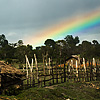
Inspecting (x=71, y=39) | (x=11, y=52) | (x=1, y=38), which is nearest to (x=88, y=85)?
(x=11, y=52)

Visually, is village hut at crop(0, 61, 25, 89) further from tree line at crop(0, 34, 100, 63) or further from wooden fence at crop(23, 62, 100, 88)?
tree line at crop(0, 34, 100, 63)

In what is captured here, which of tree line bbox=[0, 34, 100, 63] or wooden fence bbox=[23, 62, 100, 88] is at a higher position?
tree line bbox=[0, 34, 100, 63]

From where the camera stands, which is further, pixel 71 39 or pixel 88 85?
pixel 71 39

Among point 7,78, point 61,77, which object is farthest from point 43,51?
point 7,78

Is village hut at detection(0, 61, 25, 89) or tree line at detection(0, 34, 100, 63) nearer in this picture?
village hut at detection(0, 61, 25, 89)

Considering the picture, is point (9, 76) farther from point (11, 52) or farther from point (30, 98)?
point (11, 52)

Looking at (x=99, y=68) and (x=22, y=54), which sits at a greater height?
(x=22, y=54)

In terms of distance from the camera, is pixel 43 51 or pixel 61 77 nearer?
pixel 61 77

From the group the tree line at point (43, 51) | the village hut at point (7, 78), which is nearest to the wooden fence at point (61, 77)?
the village hut at point (7, 78)

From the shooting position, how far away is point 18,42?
153 ft

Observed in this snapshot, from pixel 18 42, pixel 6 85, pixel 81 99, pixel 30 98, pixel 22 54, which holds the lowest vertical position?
pixel 81 99

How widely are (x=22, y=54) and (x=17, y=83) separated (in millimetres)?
Answer: 22596

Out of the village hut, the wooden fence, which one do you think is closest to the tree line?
the wooden fence

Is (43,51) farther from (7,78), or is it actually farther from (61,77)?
(7,78)
